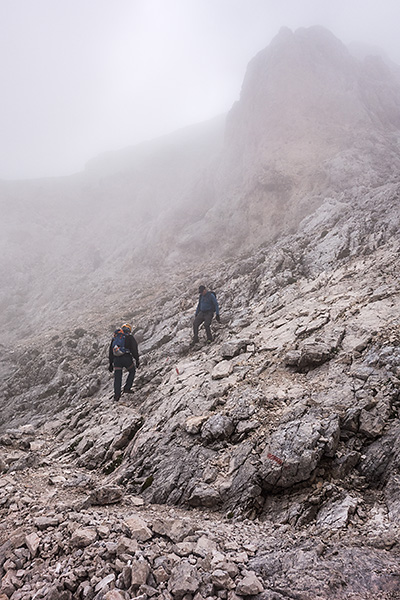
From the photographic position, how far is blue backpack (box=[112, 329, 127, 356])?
11.8m

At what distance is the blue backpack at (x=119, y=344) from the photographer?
11.8 meters

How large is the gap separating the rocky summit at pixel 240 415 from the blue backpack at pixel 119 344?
1835mm

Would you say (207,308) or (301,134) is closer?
(207,308)

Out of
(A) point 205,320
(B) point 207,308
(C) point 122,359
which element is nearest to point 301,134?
(B) point 207,308

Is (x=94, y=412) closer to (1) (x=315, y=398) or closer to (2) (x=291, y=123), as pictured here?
(1) (x=315, y=398)

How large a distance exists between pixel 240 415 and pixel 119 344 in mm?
6098

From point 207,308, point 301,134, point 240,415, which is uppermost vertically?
point 301,134

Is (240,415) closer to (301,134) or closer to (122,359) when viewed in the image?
(122,359)

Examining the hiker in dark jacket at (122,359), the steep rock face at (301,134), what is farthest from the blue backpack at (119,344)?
the steep rock face at (301,134)

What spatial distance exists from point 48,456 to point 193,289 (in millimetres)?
14196

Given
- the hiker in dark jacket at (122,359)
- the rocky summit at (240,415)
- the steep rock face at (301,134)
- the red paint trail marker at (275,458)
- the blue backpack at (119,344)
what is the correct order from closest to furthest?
the rocky summit at (240,415), the red paint trail marker at (275,458), the blue backpack at (119,344), the hiker in dark jacket at (122,359), the steep rock face at (301,134)

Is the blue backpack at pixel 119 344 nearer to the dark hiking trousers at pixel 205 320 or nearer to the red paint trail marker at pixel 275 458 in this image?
the dark hiking trousers at pixel 205 320

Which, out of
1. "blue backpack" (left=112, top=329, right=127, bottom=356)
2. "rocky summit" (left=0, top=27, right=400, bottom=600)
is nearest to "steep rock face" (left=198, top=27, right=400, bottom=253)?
"rocky summit" (left=0, top=27, right=400, bottom=600)

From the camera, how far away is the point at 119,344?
11.9 metres
